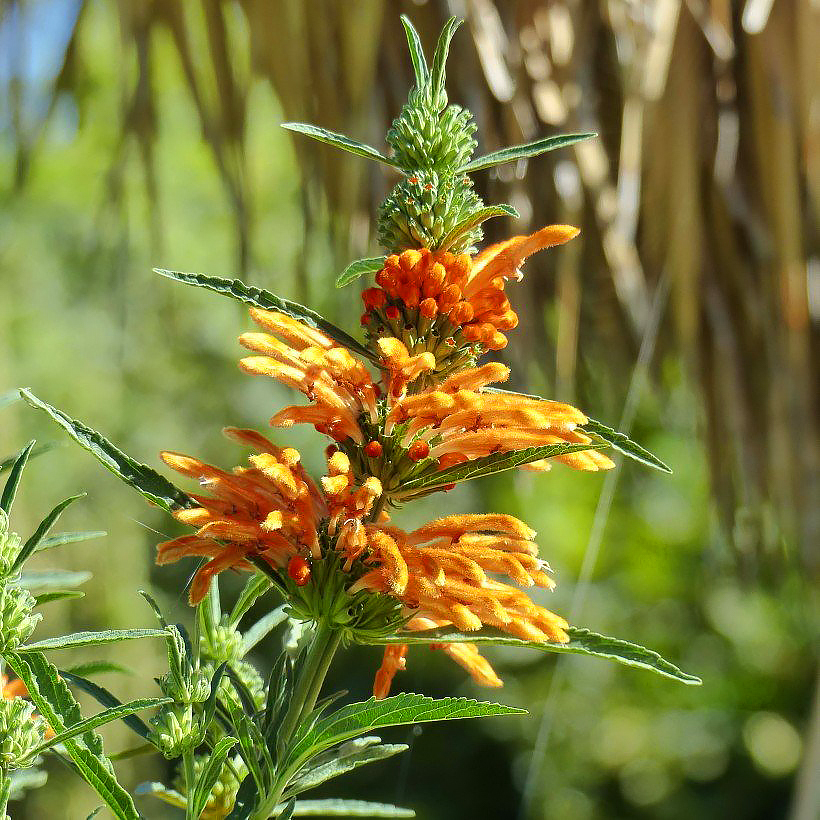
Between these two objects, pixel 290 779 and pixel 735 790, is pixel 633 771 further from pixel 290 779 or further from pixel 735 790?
pixel 290 779

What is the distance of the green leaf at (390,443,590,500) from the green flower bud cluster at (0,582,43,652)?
0.11m

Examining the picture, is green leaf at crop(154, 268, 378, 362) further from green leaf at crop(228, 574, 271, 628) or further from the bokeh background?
the bokeh background

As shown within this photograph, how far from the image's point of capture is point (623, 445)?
30cm

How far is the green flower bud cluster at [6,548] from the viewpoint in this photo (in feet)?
0.87

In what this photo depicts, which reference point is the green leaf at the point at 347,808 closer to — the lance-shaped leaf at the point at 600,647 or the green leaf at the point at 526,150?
the lance-shaped leaf at the point at 600,647

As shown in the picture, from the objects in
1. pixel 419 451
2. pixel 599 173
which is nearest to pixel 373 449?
pixel 419 451

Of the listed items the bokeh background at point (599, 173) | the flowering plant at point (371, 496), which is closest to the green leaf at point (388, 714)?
the flowering plant at point (371, 496)

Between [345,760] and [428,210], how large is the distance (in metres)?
0.17

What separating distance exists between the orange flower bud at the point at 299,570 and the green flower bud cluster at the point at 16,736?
8 centimetres

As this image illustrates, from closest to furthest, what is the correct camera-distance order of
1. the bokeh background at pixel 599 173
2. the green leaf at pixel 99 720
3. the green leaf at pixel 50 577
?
the green leaf at pixel 99 720
the green leaf at pixel 50 577
the bokeh background at pixel 599 173

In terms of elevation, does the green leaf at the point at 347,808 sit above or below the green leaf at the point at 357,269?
below

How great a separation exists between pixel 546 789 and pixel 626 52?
128 inches

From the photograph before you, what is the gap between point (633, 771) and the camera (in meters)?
3.73

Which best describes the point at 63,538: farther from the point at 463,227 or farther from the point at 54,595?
the point at 463,227
